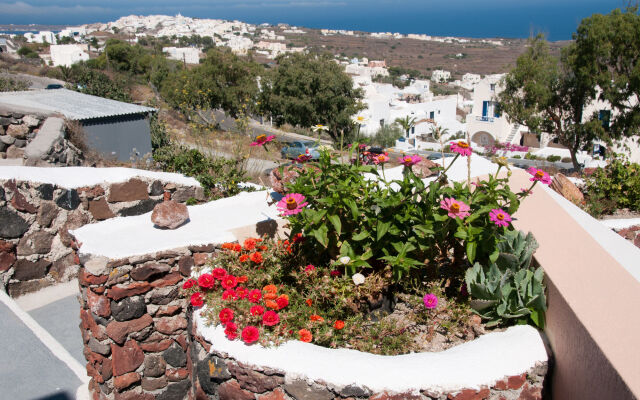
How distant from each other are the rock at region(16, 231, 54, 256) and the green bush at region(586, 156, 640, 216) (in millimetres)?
6647

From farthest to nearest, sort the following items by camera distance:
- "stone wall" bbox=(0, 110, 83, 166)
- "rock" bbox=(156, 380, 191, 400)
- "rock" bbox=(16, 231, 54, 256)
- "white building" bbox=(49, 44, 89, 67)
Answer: "white building" bbox=(49, 44, 89, 67)
"stone wall" bbox=(0, 110, 83, 166)
"rock" bbox=(16, 231, 54, 256)
"rock" bbox=(156, 380, 191, 400)

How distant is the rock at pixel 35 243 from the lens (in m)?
5.06

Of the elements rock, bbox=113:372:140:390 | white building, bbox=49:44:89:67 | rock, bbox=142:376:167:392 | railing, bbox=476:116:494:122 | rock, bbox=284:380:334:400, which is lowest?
railing, bbox=476:116:494:122

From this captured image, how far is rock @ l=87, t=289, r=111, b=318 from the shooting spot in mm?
3543

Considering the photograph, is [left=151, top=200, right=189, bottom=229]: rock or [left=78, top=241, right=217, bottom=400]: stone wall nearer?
[left=78, top=241, right=217, bottom=400]: stone wall

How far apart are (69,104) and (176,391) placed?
6.63 m

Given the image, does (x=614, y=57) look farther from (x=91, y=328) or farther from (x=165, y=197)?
(x=91, y=328)

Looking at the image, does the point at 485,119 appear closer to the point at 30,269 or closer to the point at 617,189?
the point at 617,189

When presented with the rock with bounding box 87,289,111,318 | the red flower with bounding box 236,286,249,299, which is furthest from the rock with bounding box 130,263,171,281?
the red flower with bounding box 236,286,249,299

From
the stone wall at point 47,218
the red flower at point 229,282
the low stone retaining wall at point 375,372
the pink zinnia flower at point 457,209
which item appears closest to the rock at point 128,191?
the stone wall at point 47,218

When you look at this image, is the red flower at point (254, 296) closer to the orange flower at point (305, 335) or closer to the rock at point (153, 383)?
the orange flower at point (305, 335)

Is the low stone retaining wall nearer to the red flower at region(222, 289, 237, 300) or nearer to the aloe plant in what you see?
the aloe plant

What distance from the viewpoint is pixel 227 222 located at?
4172 millimetres

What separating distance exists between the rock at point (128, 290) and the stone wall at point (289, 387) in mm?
1055
